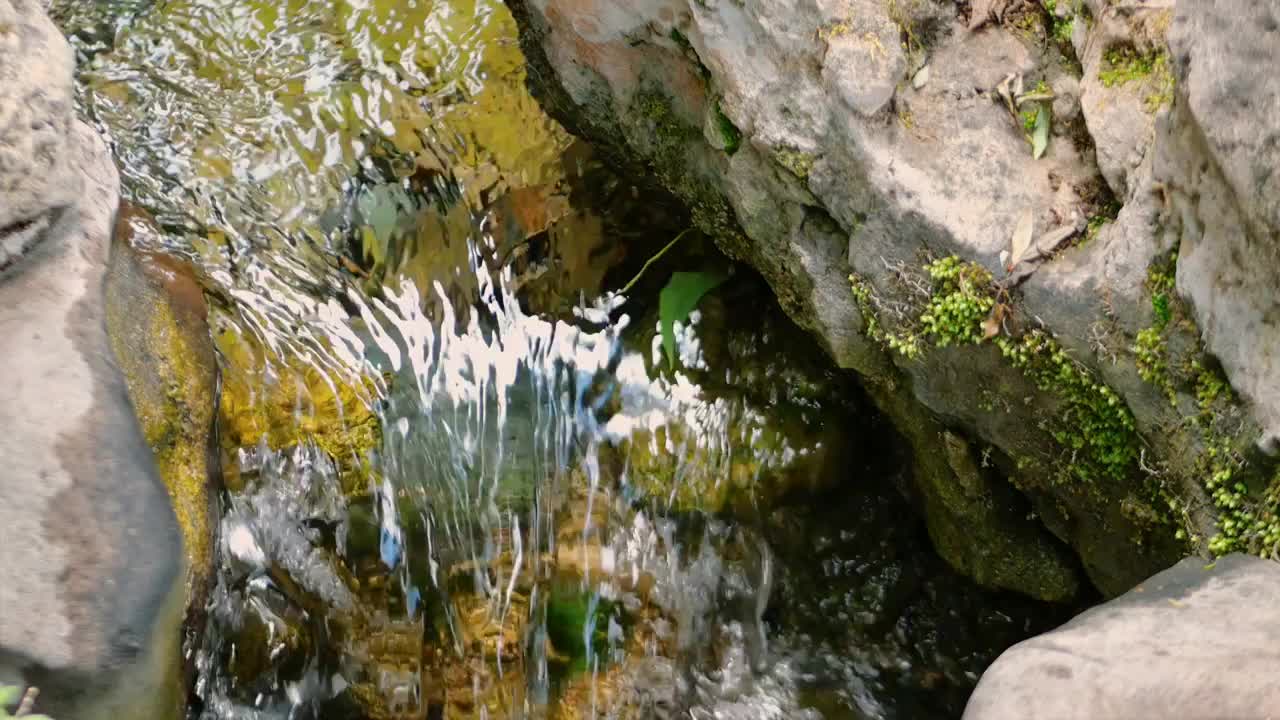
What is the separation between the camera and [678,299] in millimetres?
4242

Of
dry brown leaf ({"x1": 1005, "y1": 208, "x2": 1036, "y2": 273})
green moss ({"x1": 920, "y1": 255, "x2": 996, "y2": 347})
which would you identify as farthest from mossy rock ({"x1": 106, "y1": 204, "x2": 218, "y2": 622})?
dry brown leaf ({"x1": 1005, "y1": 208, "x2": 1036, "y2": 273})

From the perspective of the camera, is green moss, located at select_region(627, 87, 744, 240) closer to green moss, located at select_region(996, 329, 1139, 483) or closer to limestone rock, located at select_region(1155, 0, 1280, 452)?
green moss, located at select_region(996, 329, 1139, 483)

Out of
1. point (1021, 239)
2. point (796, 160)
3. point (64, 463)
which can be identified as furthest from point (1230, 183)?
point (64, 463)

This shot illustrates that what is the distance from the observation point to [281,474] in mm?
3961

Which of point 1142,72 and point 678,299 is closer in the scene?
point 1142,72

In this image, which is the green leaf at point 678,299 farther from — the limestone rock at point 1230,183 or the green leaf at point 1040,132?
the limestone rock at point 1230,183

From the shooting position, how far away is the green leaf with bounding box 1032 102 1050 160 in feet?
9.09

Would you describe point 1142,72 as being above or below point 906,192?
above

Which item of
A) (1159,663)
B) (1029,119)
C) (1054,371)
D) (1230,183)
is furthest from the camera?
(1029,119)

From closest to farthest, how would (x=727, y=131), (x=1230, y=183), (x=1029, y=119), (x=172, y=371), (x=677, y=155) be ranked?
(x=1230, y=183) → (x=1029, y=119) → (x=727, y=131) → (x=172, y=371) → (x=677, y=155)

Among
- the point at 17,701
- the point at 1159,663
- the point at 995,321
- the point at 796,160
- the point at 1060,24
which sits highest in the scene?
the point at 1060,24

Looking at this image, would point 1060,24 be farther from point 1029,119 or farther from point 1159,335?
point 1159,335

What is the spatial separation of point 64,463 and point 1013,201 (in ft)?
9.29

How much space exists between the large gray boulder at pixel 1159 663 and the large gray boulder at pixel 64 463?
238 centimetres
